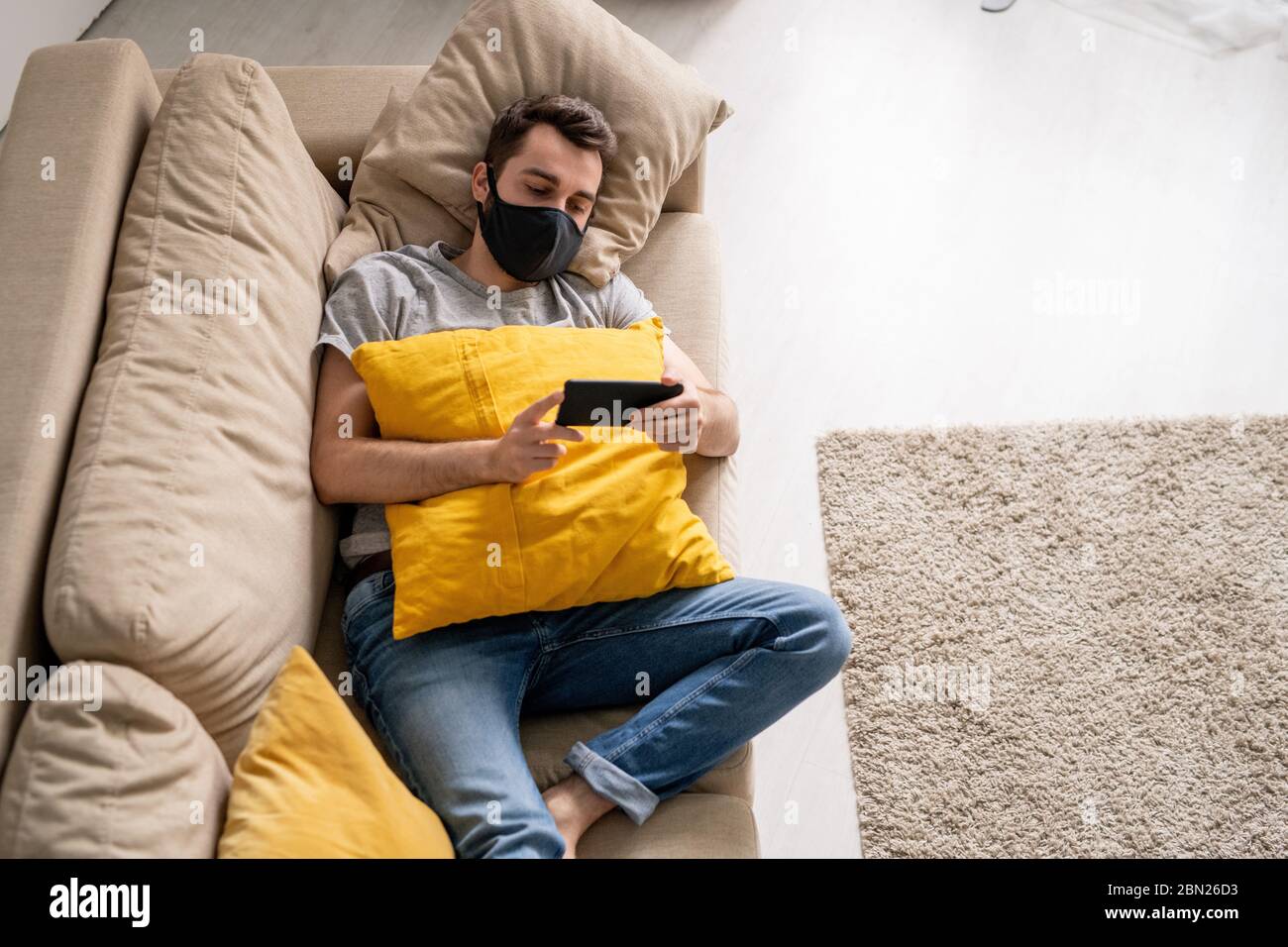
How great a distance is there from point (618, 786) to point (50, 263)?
3.46ft

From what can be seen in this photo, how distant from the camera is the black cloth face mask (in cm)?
175

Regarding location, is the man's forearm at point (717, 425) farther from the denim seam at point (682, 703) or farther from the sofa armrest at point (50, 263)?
the sofa armrest at point (50, 263)

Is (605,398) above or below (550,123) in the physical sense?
below

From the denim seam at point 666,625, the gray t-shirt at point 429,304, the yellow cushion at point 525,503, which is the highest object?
the gray t-shirt at point 429,304

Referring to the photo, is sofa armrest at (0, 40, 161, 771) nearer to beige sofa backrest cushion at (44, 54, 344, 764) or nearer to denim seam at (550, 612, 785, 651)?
beige sofa backrest cushion at (44, 54, 344, 764)

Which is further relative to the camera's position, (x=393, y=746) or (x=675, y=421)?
(x=675, y=421)

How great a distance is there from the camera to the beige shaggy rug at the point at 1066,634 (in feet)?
6.12

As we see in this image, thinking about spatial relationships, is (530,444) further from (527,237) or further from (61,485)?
(61,485)

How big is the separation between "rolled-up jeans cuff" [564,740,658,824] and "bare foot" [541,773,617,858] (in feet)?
0.04

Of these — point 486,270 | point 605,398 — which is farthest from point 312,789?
point 486,270

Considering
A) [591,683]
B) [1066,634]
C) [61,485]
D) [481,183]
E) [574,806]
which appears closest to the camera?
[61,485]

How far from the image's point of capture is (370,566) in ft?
5.35

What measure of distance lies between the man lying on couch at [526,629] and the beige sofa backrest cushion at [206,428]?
0.27ft

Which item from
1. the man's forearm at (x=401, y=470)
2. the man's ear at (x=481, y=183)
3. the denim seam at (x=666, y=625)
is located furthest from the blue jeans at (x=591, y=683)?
the man's ear at (x=481, y=183)
